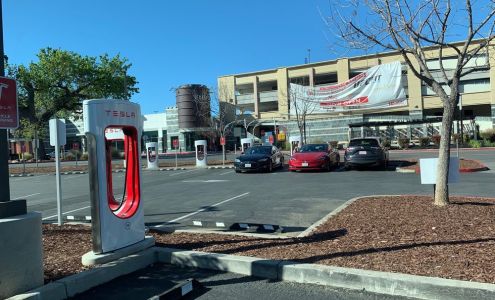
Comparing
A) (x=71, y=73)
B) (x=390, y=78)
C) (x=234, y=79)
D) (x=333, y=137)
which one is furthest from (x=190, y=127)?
(x=390, y=78)

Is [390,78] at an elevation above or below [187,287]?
above

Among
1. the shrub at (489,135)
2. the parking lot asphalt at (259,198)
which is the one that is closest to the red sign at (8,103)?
the parking lot asphalt at (259,198)

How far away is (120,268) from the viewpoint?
5.64 m

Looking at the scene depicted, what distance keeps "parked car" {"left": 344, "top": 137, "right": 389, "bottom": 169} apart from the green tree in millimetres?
27604

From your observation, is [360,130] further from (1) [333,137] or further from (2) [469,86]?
(2) [469,86]

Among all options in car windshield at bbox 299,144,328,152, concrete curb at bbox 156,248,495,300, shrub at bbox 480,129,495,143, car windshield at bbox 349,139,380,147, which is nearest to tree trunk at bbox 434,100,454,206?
concrete curb at bbox 156,248,495,300

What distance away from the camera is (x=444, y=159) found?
8.68 metres

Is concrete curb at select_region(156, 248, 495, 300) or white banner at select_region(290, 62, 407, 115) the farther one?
white banner at select_region(290, 62, 407, 115)

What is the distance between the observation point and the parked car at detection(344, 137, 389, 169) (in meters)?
20.7

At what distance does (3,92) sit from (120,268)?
2418 mm

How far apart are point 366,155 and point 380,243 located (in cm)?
1501

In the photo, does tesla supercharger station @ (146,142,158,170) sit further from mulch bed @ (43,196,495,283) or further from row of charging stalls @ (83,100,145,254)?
row of charging stalls @ (83,100,145,254)

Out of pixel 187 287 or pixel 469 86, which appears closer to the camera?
pixel 187 287

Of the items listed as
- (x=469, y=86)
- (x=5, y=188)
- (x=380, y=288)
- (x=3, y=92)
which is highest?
(x=469, y=86)
